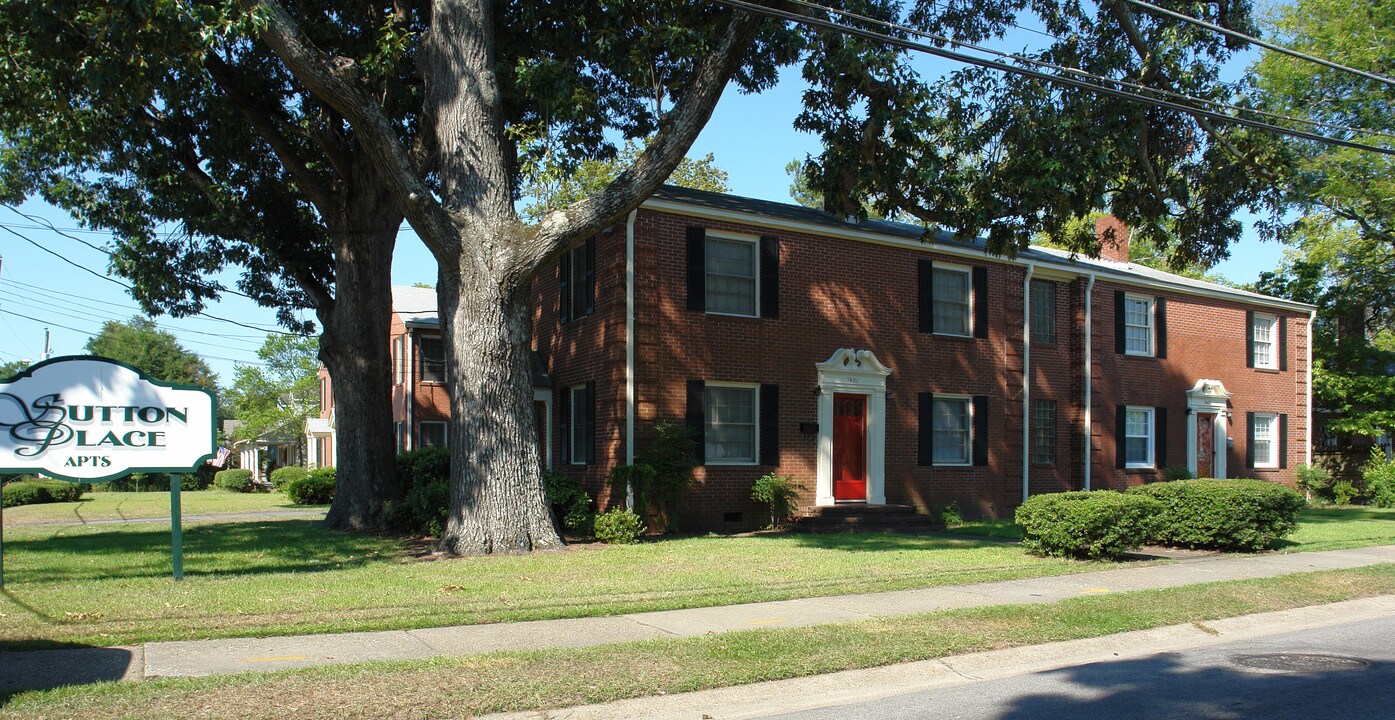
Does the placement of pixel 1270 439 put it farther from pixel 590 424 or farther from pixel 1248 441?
pixel 590 424

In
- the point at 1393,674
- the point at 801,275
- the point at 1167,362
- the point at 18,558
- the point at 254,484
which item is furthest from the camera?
A: the point at 254,484

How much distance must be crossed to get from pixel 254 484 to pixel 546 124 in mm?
33285

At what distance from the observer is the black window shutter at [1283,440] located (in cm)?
2917

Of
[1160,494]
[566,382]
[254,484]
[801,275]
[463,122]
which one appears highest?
[463,122]

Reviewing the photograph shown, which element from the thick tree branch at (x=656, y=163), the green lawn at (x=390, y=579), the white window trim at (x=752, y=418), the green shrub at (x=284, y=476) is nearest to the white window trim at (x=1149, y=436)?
the green lawn at (x=390, y=579)

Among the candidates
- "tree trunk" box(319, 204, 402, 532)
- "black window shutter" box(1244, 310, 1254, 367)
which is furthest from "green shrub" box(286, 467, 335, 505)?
"black window shutter" box(1244, 310, 1254, 367)

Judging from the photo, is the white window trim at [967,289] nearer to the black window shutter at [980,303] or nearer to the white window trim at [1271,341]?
the black window shutter at [980,303]

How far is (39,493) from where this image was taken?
3400 centimetres

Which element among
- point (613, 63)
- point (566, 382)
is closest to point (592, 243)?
point (566, 382)

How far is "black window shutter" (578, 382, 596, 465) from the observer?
63.1 feet

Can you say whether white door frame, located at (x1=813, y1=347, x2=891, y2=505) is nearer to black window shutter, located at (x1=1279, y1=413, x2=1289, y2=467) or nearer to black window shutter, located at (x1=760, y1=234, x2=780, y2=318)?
black window shutter, located at (x1=760, y1=234, x2=780, y2=318)

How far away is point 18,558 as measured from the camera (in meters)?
14.2

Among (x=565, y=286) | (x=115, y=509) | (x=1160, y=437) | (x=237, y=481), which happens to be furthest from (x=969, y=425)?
(x=237, y=481)

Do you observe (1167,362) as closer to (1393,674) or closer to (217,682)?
(1393,674)
